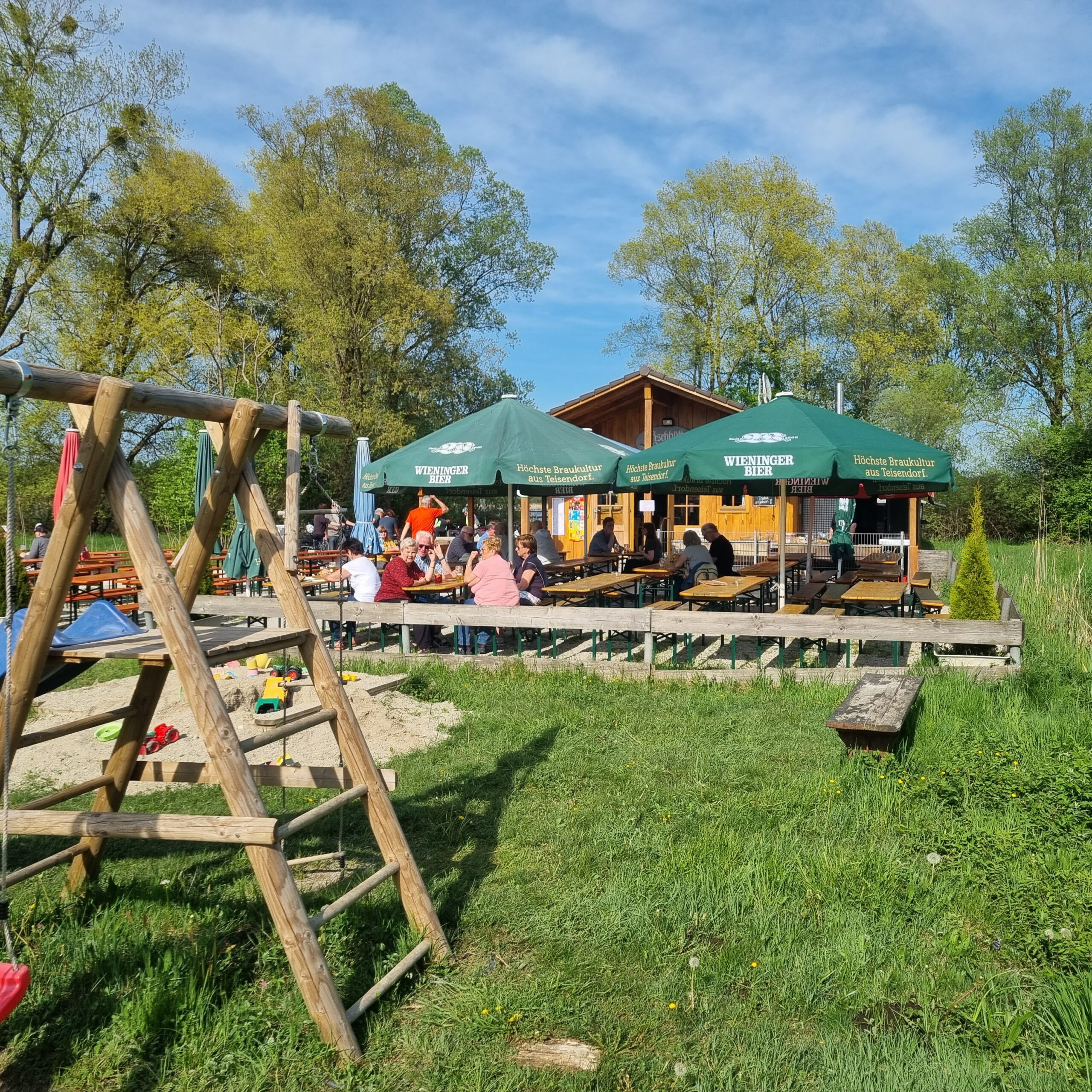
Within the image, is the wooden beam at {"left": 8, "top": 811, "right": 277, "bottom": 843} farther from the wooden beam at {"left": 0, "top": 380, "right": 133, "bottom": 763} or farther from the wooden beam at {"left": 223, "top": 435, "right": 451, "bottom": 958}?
the wooden beam at {"left": 223, "top": 435, "right": 451, "bottom": 958}

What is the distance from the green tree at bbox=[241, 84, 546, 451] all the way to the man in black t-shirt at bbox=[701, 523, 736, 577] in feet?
69.8

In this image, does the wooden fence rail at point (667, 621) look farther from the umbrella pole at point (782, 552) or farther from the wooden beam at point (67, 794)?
the wooden beam at point (67, 794)

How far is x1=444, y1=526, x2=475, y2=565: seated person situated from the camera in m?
14.6

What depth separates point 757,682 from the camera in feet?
26.7

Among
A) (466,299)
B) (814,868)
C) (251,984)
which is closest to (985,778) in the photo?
(814,868)

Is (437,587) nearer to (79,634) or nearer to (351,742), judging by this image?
(79,634)

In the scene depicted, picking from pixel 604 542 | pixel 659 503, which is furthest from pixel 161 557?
pixel 659 503

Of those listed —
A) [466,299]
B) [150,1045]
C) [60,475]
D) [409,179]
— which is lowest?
[150,1045]

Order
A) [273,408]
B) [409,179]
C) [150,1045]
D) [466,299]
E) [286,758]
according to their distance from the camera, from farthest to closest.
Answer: [466,299] < [409,179] < [286,758] < [273,408] < [150,1045]

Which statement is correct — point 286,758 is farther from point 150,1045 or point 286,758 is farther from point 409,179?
point 409,179

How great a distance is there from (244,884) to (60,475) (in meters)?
2.42

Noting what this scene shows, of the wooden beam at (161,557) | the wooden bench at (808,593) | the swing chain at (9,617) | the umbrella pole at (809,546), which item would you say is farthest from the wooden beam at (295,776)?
the umbrella pole at (809,546)

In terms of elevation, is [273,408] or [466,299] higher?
[466,299]

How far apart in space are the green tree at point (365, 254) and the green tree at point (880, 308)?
59.2 feet
